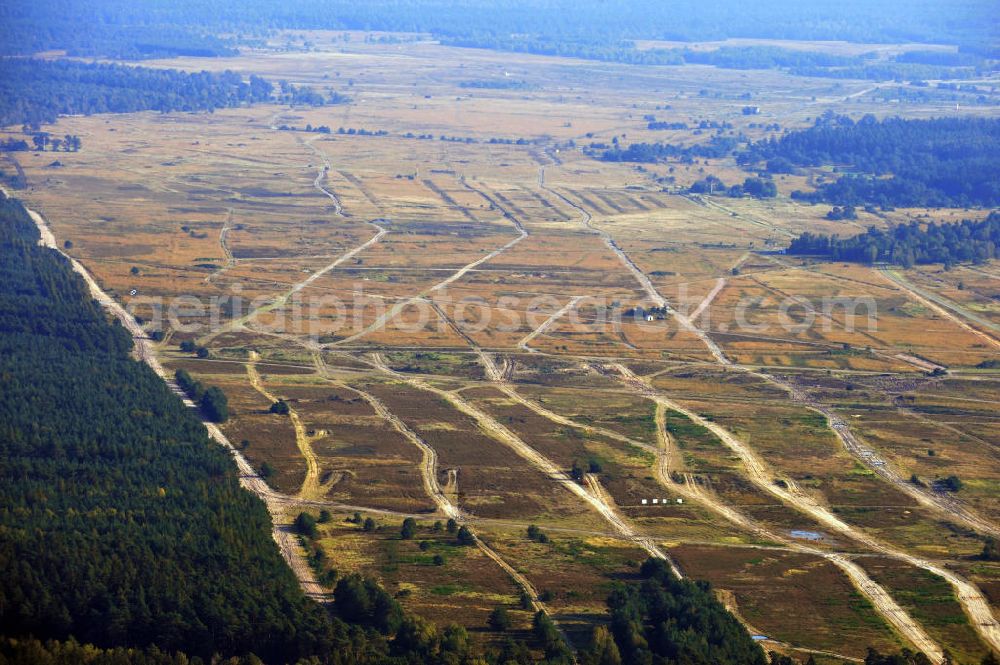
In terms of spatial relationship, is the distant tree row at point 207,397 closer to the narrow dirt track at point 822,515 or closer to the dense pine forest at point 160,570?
the dense pine forest at point 160,570

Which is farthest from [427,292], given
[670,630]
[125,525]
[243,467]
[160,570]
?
[670,630]

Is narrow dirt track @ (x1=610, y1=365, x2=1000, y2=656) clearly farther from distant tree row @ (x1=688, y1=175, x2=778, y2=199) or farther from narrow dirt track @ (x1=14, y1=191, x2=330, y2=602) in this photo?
distant tree row @ (x1=688, y1=175, x2=778, y2=199)

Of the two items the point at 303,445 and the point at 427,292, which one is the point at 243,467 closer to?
the point at 303,445

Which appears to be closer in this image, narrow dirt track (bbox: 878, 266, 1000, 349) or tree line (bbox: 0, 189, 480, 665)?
tree line (bbox: 0, 189, 480, 665)

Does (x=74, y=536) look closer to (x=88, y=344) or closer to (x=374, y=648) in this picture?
(x=374, y=648)

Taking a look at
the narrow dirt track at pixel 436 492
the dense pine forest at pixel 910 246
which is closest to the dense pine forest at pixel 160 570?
the narrow dirt track at pixel 436 492

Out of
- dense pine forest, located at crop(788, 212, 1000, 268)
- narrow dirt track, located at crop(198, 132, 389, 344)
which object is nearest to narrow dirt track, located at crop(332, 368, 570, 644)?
narrow dirt track, located at crop(198, 132, 389, 344)
